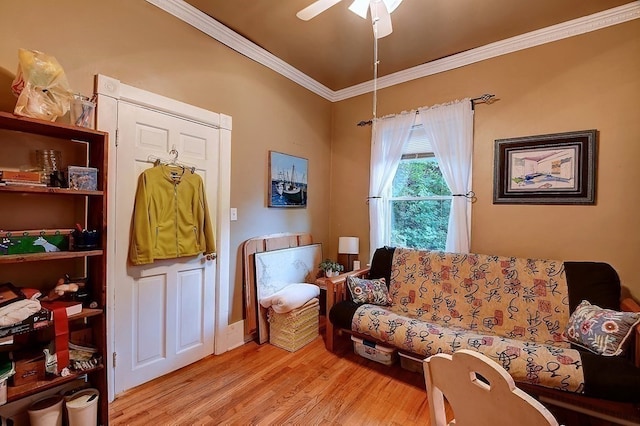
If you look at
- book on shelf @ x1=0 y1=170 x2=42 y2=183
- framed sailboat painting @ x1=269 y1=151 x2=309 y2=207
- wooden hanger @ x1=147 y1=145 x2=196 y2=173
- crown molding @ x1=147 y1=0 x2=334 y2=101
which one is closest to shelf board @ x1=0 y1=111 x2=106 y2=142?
book on shelf @ x1=0 y1=170 x2=42 y2=183

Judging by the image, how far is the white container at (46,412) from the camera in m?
1.44

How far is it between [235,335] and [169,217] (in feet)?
4.07

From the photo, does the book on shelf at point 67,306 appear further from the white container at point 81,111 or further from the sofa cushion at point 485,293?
the sofa cushion at point 485,293

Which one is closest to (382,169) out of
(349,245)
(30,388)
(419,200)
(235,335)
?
(419,200)

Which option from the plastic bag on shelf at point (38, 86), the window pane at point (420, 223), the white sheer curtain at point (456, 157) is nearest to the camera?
the plastic bag on shelf at point (38, 86)

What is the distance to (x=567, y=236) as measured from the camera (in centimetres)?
233

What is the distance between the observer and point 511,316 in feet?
7.22

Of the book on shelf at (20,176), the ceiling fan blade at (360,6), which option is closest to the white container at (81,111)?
the book on shelf at (20,176)

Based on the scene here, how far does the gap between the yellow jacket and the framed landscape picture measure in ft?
8.47

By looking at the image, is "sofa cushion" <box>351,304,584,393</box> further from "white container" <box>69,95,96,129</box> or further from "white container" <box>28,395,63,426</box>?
"white container" <box>69,95,96,129</box>

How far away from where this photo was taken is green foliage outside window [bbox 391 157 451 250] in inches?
117

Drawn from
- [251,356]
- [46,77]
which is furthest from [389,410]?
[46,77]

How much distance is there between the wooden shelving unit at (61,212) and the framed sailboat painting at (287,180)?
1.49 meters

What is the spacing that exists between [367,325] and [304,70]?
104 inches
